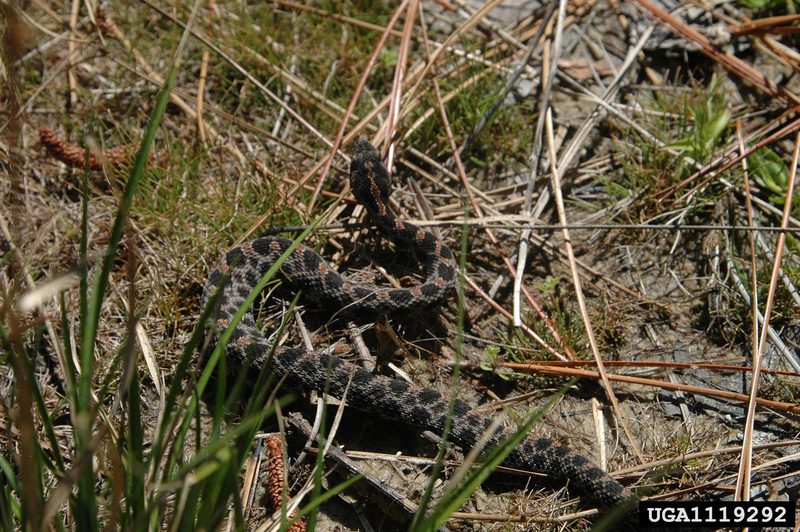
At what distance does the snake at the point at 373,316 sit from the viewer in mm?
5383

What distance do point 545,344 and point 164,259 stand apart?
362 cm

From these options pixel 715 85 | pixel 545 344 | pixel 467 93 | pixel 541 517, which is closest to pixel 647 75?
pixel 715 85

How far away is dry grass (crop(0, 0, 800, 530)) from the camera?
5.69m

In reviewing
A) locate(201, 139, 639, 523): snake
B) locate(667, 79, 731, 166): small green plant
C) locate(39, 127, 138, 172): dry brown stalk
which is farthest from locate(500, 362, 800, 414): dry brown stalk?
locate(39, 127, 138, 172): dry brown stalk

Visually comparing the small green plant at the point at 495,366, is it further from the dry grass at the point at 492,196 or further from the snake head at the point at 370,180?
the snake head at the point at 370,180

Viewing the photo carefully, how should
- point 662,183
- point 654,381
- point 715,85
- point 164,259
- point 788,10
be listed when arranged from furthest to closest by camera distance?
point 788,10 → point 715,85 → point 662,183 → point 164,259 → point 654,381

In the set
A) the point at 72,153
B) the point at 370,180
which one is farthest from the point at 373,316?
the point at 72,153

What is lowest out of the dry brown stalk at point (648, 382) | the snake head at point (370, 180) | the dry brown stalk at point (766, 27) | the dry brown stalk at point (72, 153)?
the dry brown stalk at point (648, 382)

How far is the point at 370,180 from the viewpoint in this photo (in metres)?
6.52

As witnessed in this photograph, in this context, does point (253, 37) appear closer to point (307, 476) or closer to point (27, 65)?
point (27, 65)

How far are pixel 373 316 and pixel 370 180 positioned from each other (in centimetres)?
131

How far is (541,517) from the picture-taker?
5.18 meters

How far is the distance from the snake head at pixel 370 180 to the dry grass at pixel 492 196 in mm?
409

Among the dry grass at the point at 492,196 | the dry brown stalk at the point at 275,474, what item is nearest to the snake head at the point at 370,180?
the dry grass at the point at 492,196
